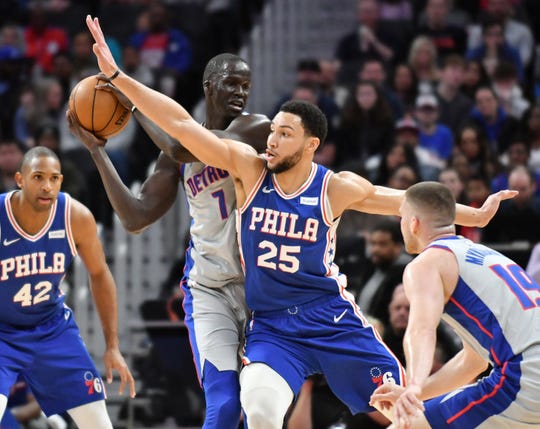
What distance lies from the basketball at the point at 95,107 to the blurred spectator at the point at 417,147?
4695 mm

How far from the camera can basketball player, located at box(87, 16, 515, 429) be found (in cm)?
580

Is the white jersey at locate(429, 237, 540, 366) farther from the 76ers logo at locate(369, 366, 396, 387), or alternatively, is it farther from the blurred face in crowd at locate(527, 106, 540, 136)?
the blurred face in crowd at locate(527, 106, 540, 136)

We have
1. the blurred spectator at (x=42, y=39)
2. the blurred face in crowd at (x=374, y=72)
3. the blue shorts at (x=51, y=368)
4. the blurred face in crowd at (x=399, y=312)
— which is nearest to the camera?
the blue shorts at (x=51, y=368)

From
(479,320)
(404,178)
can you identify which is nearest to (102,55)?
(479,320)

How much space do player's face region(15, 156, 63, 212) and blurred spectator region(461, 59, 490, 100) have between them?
617 centimetres

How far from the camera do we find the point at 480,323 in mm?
5223

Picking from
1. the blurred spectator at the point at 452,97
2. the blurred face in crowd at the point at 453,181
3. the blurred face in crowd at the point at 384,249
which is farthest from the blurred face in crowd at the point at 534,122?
the blurred face in crowd at the point at 384,249

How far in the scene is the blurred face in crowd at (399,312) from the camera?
26.6ft

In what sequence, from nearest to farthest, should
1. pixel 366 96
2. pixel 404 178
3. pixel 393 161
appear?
pixel 404 178 < pixel 393 161 < pixel 366 96

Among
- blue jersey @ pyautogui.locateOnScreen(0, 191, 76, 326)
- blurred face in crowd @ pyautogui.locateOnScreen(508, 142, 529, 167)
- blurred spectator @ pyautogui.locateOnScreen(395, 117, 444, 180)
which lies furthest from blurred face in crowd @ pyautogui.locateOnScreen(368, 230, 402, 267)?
blue jersey @ pyautogui.locateOnScreen(0, 191, 76, 326)

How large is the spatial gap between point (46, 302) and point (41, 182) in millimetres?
700

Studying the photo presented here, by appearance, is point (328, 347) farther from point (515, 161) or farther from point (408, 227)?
point (515, 161)

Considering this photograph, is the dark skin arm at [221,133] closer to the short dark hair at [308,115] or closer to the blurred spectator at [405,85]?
the short dark hair at [308,115]

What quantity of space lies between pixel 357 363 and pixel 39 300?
6.44 ft
